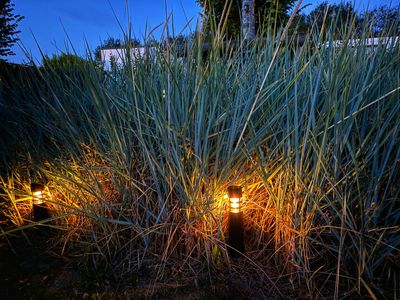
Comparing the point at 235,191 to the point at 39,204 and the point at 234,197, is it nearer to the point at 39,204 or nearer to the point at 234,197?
the point at 234,197

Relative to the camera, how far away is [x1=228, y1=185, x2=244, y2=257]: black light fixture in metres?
1.04

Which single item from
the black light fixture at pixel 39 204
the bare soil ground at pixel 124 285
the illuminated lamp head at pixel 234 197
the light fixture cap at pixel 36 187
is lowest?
the bare soil ground at pixel 124 285

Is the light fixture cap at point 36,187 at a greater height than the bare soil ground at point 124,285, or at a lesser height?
greater

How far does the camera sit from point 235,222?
1063 mm

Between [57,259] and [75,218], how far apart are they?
0.69 feet

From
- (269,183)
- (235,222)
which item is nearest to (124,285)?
(235,222)

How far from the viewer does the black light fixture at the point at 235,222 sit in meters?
1.04

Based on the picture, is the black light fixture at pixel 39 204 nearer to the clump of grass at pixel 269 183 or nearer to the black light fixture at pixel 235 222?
the clump of grass at pixel 269 183

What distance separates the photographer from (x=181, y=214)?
115cm

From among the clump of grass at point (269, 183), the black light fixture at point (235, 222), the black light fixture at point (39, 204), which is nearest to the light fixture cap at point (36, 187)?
the black light fixture at point (39, 204)

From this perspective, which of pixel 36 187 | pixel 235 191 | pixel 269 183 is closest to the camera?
pixel 235 191

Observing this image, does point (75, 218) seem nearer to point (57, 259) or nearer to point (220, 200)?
point (57, 259)

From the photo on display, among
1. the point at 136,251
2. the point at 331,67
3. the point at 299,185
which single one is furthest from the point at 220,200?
the point at 331,67

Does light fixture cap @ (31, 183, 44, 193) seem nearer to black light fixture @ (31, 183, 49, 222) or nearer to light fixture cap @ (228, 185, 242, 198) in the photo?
black light fixture @ (31, 183, 49, 222)
